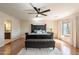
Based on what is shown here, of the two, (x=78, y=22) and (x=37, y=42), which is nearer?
(x=37, y=42)

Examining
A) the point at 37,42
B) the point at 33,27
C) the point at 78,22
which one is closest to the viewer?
the point at 37,42

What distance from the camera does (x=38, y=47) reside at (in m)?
6.91

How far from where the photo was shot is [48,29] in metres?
14.5

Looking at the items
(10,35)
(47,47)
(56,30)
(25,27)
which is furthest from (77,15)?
(25,27)

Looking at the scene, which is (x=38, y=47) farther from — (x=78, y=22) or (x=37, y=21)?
(x=37, y=21)

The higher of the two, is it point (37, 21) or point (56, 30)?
point (37, 21)
